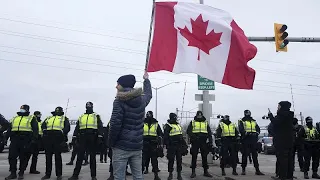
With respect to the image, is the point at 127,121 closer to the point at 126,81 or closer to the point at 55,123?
the point at 126,81

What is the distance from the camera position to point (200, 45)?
8367 mm

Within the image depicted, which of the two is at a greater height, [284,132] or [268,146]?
[284,132]

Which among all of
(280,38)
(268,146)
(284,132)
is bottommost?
(268,146)

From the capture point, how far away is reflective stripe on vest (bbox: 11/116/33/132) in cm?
1068

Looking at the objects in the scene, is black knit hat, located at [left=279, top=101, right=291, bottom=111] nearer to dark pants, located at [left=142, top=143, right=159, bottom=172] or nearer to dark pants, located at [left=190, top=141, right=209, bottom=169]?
dark pants, located at [left=190, top=141, right=209, bottom=169]

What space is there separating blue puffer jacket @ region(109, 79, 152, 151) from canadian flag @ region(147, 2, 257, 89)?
7.89ft

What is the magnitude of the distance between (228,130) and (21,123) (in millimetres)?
6366

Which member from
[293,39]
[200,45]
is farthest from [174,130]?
[293,39]

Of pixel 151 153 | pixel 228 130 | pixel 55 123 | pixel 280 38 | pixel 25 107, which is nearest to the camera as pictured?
pixel 55 123

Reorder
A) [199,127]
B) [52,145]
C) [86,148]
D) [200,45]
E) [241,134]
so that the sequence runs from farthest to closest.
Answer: [241,134]
[199,127]
[52,145]
[86,148]
[200,45]

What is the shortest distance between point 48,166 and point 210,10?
20.0 feet

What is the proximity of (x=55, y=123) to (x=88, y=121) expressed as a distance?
3.20ft

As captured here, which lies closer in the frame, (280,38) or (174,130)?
(174,130)

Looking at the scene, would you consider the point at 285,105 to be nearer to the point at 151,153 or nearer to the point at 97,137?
the point at 151,153
